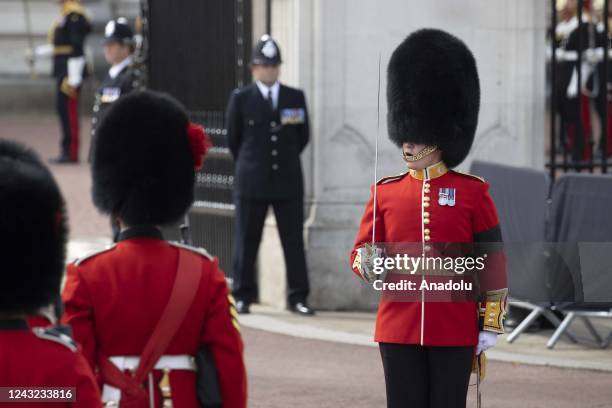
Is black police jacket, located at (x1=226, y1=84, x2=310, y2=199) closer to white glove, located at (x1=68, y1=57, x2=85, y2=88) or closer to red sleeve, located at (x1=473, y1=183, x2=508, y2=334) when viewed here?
red sleeve, located at (x1=473, y1=183, x2=508, y2=334)

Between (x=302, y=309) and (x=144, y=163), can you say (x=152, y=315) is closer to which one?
(x=144, y=163)

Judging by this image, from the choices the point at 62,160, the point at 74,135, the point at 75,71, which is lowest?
the point at 62,160

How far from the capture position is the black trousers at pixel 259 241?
9102 mm

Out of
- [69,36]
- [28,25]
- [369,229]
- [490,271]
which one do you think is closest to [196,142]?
[369,229]

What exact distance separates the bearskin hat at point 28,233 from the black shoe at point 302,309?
19.2ft

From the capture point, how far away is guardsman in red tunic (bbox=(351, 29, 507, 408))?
472 centimetres

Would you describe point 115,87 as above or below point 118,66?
below

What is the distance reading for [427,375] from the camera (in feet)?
15.7

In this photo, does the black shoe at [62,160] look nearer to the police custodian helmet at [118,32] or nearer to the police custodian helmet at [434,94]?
the police custodian helmet at [118,32]

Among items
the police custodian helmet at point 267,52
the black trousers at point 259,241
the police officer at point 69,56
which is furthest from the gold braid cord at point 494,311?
the police officer at point 69,56

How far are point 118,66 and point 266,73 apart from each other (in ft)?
4.28

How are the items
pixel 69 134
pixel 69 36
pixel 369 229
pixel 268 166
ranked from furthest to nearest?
pixel 69 36 → pixel 69 134 → pixel 268 166 → pixel 369 229

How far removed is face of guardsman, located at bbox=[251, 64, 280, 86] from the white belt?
18.1 feet

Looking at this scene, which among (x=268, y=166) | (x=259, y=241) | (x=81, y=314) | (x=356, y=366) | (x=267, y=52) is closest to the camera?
(x=81, y=314)
